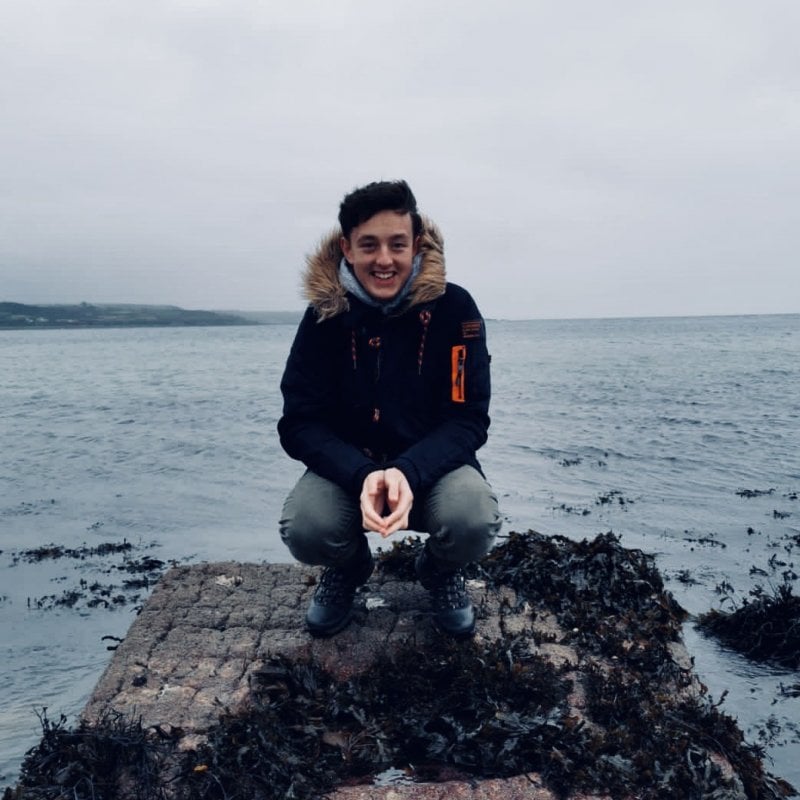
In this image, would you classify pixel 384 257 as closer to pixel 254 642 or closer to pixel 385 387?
pixel 385 387

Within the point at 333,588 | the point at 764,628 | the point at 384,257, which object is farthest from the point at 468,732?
the point at 764,628

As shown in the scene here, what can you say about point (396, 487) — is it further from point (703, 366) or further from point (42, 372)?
point (42, 372)

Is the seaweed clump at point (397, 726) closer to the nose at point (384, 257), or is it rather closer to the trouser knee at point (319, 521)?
the trouser knee at point (319, 521)

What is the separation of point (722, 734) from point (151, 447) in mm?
11510

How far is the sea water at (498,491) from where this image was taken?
4.17 m

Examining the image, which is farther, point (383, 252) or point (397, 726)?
point (383, 252)

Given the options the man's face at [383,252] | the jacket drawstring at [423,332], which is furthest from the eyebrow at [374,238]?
the jacket drawstring at [423,332]

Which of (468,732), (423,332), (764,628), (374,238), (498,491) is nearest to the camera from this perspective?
(468,732)

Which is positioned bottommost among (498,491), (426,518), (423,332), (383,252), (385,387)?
(498,491)

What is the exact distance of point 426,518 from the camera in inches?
134

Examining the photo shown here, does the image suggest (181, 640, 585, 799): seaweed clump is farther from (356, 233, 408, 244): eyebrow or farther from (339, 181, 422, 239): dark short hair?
(339, 181, 422, 239): dark short hair

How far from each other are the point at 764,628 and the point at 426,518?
249cm

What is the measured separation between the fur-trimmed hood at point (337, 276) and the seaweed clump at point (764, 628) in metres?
A: 2.96

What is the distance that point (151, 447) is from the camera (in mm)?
12945
